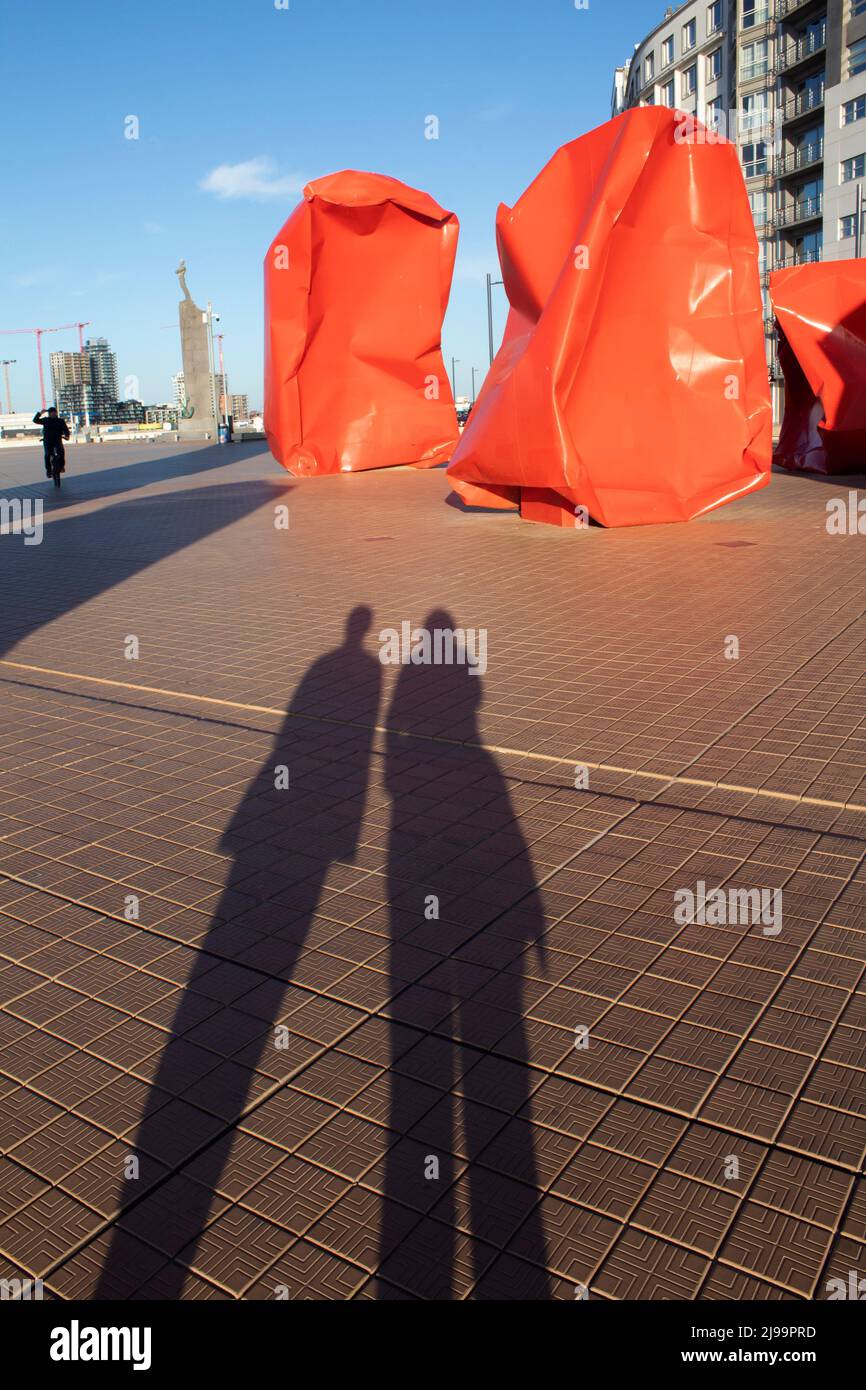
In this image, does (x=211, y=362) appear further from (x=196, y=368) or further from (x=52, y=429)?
(x=52, y=429)

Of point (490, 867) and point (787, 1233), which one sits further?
point (490, 867)

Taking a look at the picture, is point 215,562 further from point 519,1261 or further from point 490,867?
point 519,1261

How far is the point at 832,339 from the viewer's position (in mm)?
16172

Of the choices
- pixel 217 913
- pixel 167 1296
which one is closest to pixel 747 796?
pixel 217 913

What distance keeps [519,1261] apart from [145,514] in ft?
50.5

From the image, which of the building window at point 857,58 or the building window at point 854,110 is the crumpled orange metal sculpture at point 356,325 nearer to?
the building window at point 854,110

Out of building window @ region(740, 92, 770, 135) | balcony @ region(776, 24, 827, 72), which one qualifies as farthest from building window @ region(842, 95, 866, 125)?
building window @ region(740, 92, 770, 135)

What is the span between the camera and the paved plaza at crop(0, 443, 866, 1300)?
7.89 feet

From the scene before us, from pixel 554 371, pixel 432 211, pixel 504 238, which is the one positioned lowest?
pixel 554 371

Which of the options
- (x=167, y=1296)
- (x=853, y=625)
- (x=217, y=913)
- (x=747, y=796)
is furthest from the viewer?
(x=853, y=625)

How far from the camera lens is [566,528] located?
12.2m

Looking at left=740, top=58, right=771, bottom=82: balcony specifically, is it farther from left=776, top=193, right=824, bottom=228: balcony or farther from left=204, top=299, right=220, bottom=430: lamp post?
left=204, top=299, right=220, bottom=430: lamp post

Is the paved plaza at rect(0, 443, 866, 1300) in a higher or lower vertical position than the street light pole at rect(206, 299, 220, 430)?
lower

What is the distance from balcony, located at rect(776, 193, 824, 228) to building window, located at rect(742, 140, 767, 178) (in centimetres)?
233
